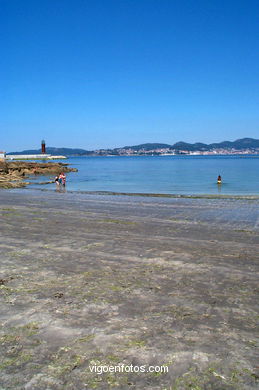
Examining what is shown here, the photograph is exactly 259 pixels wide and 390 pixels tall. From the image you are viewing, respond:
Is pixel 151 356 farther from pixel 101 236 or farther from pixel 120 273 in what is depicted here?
pixel 101 236

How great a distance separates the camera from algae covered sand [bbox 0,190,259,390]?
159 inches

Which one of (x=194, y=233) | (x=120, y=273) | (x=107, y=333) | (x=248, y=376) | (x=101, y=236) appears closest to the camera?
(x=248, y=376)

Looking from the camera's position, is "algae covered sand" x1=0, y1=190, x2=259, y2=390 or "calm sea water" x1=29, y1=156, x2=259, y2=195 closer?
"algae covered sand" x1=0, y1=190, x2=259, y2=390

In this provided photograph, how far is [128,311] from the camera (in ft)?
18.8

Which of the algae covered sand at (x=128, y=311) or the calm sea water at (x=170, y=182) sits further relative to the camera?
the calm sea water at (x=170, y=182)

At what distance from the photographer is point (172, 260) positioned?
29.1ft

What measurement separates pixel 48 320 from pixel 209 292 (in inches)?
124

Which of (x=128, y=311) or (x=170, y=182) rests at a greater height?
(x=128, y=311)

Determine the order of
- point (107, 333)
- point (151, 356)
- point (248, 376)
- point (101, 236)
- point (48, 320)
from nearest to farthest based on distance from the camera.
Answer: point (248, 376)
point (151, 356)
point (107, 333)
point (48, 320)
point (101, 236)

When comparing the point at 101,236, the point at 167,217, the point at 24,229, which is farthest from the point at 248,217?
the point at 24,229

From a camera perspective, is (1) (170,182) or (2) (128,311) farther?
(1) (170,182)

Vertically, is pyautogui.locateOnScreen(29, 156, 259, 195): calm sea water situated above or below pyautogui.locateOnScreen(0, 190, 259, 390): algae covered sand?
below

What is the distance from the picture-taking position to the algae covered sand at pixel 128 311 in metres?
4.05

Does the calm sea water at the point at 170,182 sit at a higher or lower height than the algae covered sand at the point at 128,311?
lower
